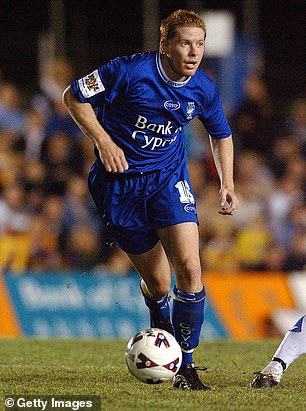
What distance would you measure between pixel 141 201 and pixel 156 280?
627 mm

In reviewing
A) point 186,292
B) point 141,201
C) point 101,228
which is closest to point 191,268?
point 186,292

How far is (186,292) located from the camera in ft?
22.0

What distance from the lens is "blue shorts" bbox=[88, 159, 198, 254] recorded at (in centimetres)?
684

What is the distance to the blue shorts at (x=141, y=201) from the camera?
684 centimetres

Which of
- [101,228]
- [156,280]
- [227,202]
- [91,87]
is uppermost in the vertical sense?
[91,87]

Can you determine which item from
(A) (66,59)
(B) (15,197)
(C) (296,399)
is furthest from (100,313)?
(C) (296,399)

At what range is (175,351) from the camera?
644 centimetres

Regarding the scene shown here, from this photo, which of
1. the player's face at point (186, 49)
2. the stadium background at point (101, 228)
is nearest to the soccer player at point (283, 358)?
the player's face at point (186, 49)

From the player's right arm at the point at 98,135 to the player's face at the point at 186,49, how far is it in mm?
627

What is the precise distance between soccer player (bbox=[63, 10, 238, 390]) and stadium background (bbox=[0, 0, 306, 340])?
11.0 feet

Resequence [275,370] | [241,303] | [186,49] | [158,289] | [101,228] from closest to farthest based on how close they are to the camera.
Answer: [186,49], [275,370], [158,289], [241,303], [101,228]

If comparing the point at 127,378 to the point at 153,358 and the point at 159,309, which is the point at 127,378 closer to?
the point at 159,309

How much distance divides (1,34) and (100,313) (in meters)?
6.76

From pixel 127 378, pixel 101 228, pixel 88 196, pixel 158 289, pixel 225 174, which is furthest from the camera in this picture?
pixel 88 196
